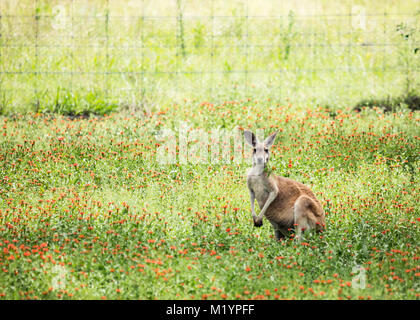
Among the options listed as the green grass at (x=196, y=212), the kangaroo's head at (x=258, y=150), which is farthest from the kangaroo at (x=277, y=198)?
the green grass at (x=196, y=212)

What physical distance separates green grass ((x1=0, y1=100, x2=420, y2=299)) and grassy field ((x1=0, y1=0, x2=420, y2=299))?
0.03 metres

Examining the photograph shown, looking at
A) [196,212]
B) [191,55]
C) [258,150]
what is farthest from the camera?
[191,55]

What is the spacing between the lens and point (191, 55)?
13492 millimetres

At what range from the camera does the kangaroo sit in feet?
19.2

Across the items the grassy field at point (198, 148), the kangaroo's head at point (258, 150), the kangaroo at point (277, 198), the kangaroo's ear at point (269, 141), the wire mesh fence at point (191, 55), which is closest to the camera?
the grassy field at point (198, 148)

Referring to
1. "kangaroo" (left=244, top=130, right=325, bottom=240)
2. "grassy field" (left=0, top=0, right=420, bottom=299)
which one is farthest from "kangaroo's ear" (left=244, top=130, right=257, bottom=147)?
"grassy field" (left=0, top=0, right=420, bottom=299)

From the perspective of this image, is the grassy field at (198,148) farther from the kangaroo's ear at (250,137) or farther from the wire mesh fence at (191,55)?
the kangaroo's ear at (250,137)

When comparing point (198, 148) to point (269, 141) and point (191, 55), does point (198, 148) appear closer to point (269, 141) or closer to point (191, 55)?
point (269, 141)

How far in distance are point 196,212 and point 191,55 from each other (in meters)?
7.80

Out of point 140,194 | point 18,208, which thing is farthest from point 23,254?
point 140,194

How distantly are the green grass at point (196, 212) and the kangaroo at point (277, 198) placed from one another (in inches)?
8.7

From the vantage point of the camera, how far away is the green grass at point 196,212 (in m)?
4.95

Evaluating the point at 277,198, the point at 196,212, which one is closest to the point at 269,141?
the point at 277,198

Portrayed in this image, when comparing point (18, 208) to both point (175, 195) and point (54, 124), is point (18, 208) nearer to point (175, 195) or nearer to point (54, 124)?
point (175, 195)
